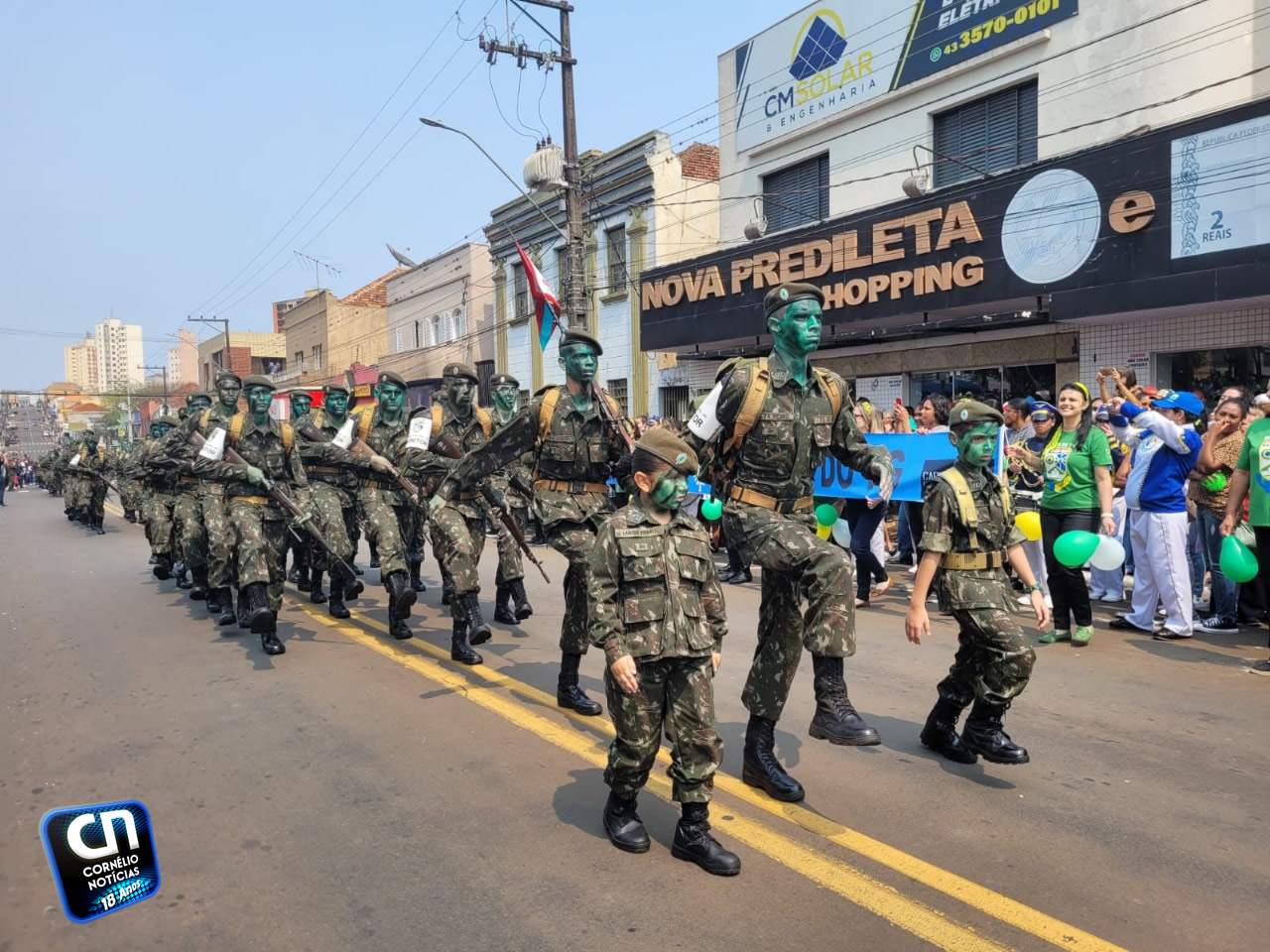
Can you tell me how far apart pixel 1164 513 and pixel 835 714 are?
4.62 metres

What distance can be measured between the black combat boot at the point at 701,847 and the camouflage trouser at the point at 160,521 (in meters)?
9.61

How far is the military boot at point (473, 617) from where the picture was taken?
22.1 feet

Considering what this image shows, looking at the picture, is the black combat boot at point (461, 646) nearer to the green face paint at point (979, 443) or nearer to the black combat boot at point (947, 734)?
the black combat boot at point (947, 734)

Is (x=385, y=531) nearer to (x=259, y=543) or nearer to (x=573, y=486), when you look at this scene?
(x=259, y=543)

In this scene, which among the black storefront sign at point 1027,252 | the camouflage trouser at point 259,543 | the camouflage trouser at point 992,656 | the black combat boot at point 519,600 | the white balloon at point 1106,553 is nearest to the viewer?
the camouflage trouser at point 992,656

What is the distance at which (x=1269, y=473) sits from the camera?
645 cm

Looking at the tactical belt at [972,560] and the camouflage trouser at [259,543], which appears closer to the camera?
the tactical belt at [972,560]

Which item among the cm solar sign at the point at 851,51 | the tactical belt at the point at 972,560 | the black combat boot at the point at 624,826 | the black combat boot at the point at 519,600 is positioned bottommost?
the black combat boot at the point at 624,826

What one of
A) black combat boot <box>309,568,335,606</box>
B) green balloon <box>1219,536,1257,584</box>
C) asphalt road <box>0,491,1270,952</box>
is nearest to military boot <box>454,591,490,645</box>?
asphalt road <box>0,491,1270,952</box>

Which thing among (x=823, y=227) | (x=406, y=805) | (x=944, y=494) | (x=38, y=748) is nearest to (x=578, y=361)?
(x=944, y=494)

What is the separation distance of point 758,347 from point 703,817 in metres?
16.0

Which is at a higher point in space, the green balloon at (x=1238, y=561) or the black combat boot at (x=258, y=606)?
the green balloon at (x=1238, y=561)

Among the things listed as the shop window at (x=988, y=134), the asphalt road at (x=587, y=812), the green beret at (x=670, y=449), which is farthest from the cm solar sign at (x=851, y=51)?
the green beret at (x=670, y=449)

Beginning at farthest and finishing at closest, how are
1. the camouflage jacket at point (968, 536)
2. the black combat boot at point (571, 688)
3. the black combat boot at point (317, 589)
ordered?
the black combat boot at point (317, 589), the black combat boot at point (571, 688), the camouflage jacket at point (968, 536)
